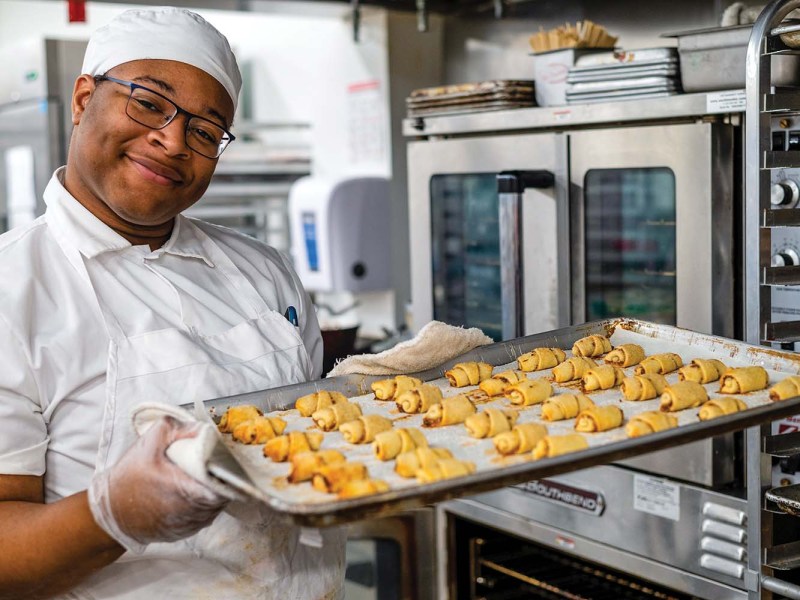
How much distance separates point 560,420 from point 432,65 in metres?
2.86

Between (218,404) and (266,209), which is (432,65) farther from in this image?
(218,404)

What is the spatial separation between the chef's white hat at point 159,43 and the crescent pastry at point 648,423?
95 centimetres

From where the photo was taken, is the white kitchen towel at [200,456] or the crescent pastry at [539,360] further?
the crescent pastry at [539,360]

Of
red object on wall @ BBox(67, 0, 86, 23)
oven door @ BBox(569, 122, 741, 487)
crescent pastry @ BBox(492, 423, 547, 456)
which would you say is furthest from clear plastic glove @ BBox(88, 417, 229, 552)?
red object on wall @ BBox(67, 0, 86, 23)

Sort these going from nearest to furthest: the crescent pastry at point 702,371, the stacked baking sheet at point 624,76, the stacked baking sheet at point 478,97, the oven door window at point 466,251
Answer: the crescent pastry at point 702,371
the stacked baking sheet at point 624,76
the stacked baking sheet at point 478,97
the oven door window at point 466,251

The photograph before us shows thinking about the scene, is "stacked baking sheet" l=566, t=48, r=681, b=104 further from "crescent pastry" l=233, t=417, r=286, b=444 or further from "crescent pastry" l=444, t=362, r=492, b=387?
"crescent pastry" l=233, t=417, r=286, b=444

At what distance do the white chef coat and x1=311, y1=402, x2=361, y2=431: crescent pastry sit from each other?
289 mm

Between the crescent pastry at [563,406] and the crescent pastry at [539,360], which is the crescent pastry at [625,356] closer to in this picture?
the crescent pastry at [539,360]

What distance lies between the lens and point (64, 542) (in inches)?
53.9

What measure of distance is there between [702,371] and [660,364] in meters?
0.10

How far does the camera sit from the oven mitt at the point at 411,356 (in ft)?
6.15

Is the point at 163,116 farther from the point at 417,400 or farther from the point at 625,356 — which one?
the point at 625,356

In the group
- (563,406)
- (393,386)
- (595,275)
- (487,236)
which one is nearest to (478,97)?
(487,236)

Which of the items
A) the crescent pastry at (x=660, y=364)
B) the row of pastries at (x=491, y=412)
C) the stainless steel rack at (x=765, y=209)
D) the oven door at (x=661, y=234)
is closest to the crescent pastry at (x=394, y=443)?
the row of pastries at (x=491, y=412)
